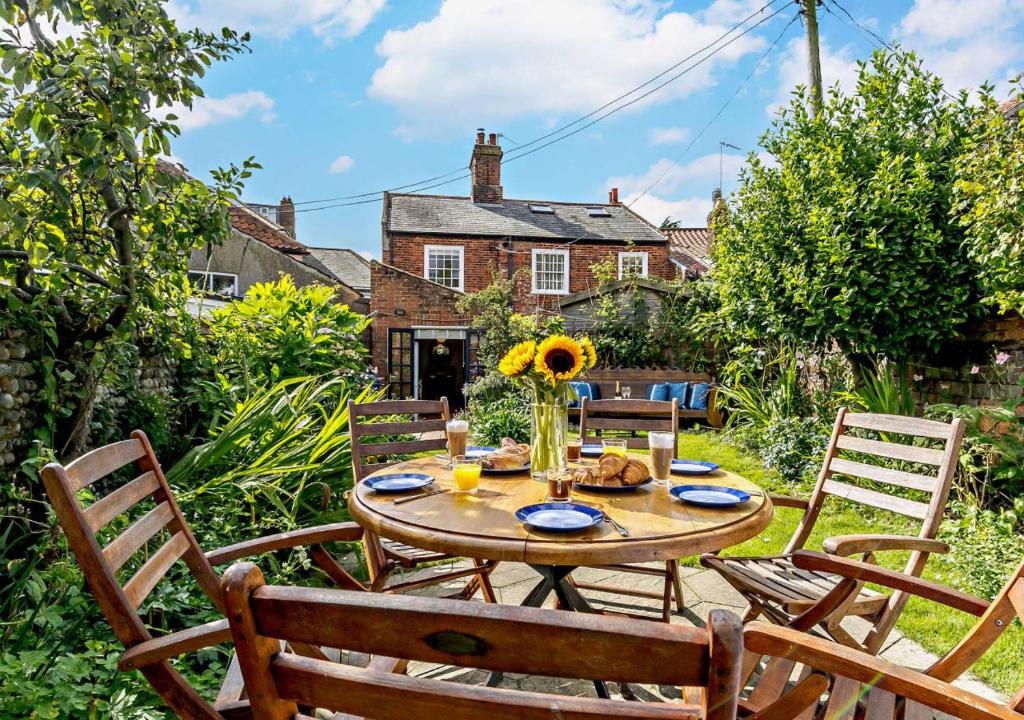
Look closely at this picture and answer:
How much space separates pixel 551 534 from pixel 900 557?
3163mm

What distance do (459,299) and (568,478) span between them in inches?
448

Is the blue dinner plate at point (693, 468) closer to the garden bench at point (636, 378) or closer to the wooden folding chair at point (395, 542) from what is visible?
the wooden folding chair at point (395, 542)

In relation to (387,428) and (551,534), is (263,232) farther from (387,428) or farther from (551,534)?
(551,534)

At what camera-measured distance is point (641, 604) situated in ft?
9.91

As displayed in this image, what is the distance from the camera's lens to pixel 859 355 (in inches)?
219

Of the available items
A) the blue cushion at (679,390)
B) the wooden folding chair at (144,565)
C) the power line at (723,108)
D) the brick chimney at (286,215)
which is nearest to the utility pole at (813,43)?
the power line at (723,108)

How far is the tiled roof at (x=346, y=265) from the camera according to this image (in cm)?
2118

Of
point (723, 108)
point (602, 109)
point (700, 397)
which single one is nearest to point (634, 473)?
point (700, 397)

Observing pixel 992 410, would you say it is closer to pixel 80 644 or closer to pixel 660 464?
pixel 660 464

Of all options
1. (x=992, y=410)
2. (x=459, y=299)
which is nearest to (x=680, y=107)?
(x=459, y=299)

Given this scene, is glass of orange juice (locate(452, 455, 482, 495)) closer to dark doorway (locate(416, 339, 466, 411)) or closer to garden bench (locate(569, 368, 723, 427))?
garden bench (locate(569, 368, 723, 427))

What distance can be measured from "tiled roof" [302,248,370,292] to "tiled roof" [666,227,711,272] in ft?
34.6

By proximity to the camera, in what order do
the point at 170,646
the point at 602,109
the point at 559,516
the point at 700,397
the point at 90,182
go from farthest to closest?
the point at 602,109
the point at 700,397
the point at 90,182
the point at 559,516
the point at 170,646

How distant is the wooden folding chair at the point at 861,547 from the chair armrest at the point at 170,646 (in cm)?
161
